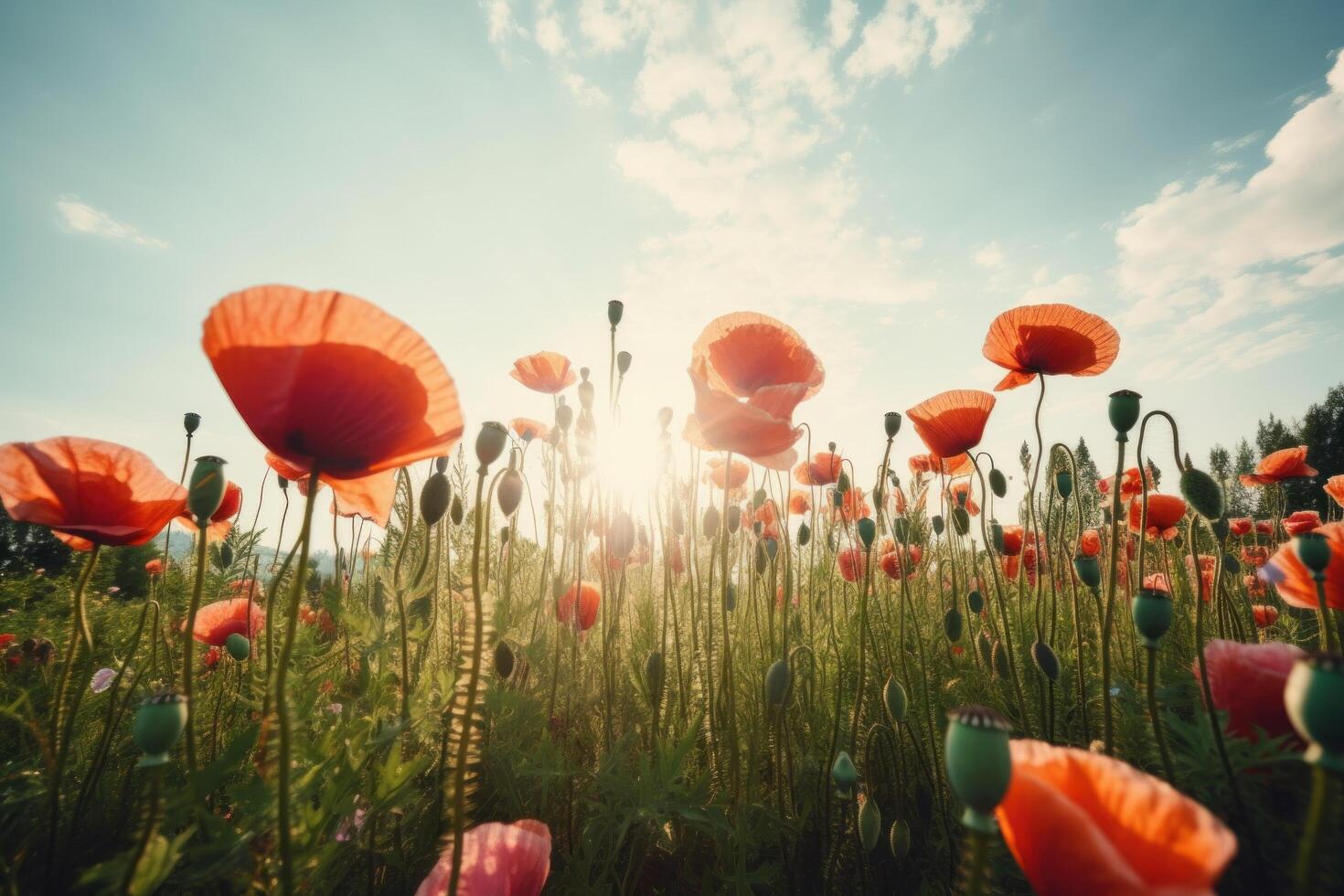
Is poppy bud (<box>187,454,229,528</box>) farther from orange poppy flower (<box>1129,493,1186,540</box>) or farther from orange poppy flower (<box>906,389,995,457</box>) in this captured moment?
orange poppy flower (<box>1129,493,1186,540</box>)

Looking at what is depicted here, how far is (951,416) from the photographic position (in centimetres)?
189

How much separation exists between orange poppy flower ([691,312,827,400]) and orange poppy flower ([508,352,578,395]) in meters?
1.35

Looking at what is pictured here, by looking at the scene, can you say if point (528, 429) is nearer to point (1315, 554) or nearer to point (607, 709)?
point (607, 709)

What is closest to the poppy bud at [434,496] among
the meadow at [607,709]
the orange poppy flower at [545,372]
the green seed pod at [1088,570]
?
the meadow at [607,709]

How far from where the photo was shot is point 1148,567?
4.16 metres

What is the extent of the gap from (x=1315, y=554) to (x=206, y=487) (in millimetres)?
1765

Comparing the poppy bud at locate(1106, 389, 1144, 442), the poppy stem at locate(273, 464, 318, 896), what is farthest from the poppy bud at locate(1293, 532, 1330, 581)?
the poppy stem at locate(273, 464, 318, 896)

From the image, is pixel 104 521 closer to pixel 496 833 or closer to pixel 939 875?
pixel 496 833

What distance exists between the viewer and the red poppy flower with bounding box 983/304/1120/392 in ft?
5.99

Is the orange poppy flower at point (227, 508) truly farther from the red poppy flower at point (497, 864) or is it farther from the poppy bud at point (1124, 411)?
the poppy bud at point (1124, 411)

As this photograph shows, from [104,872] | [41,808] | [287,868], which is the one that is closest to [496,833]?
[287,868]

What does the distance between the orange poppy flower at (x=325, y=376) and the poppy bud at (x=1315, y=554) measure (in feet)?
4.35

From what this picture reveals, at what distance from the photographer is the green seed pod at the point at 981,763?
485 millimetres

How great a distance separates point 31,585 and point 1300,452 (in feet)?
31.3
